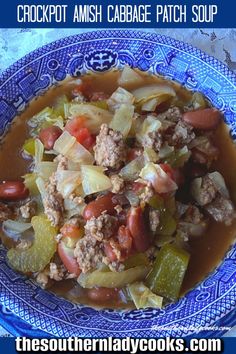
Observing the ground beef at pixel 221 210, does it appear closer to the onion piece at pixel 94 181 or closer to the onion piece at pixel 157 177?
the onion piece at pixel 157 177

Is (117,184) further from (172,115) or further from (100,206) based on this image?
(172,115)

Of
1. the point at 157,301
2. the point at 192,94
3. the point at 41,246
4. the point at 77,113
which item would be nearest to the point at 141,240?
the point at 157,301

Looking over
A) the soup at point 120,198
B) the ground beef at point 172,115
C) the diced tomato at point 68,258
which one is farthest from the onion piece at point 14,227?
the ground beef at point 172,115

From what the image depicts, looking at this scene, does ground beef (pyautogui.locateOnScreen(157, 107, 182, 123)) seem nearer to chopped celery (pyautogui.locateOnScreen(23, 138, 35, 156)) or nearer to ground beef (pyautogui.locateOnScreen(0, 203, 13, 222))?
chopped celery (pyautogui.locateOnScreen(23, 138, 35, 156))

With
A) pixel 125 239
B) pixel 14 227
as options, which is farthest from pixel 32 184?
pixel 125 239

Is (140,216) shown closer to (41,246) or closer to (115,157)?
(115,157)
